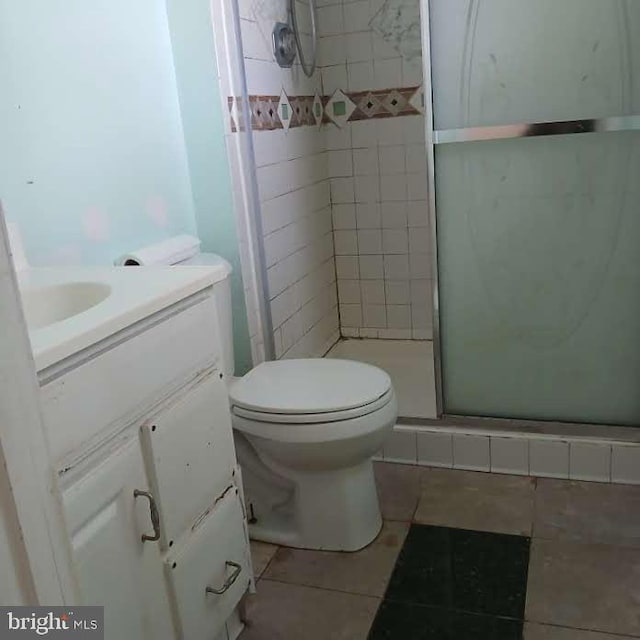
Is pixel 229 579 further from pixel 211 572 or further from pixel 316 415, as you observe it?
pixel 316 415

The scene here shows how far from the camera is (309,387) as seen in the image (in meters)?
1.84

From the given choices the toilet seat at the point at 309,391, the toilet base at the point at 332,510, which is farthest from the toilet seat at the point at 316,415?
the toilet base at the point at 332,510

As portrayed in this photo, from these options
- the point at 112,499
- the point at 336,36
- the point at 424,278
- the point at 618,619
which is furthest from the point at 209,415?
the point at 336,36

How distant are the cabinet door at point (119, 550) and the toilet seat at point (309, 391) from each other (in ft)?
1.89

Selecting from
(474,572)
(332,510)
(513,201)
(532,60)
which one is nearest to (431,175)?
(513,201)

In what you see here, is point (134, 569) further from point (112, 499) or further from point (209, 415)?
point (209, 415)

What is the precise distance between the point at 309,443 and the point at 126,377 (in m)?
0.69

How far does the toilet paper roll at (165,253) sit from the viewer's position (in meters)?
1.84

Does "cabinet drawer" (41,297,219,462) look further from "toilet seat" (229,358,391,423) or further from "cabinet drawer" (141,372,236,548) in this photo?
"toilet seat" (229,358,391,423)

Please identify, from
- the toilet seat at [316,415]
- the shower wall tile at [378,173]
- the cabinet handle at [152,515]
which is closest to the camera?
the cabinet handle at [152,515]

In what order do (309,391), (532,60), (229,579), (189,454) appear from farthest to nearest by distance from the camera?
(532,60) → (309,391) → (229,579) → (189,454)

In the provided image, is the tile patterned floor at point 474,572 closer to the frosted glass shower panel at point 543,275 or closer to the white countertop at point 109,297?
the frosted glass shower panel at point 543,275

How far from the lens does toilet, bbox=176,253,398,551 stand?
1732 millimetres

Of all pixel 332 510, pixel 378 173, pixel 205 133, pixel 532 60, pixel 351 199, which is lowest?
pixel 332 510
